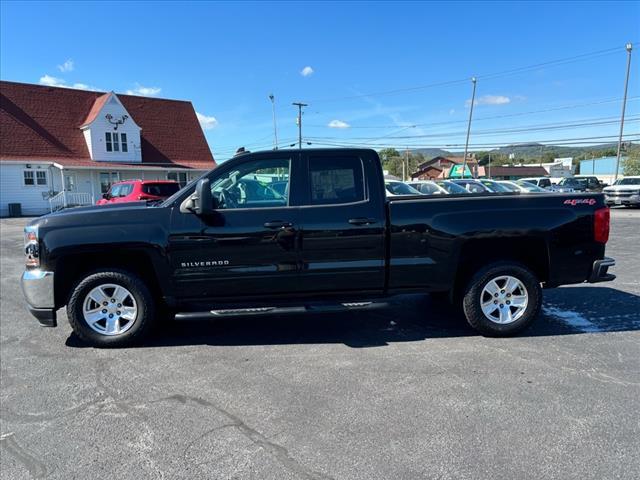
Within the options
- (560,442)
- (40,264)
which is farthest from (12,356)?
(560,442)

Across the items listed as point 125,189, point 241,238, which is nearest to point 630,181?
point 125,189

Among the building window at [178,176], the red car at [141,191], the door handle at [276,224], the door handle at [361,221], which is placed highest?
the building window at [178,176]

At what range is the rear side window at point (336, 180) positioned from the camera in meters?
4.72

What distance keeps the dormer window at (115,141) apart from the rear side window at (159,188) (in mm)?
18202

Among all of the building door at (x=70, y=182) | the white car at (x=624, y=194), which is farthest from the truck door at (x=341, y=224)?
the building door at (x=70, y=182)

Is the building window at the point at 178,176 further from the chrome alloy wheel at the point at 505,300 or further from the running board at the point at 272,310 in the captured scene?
the chrome alloy wheel at the point at 505,300

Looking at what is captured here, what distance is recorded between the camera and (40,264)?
15.0 ft

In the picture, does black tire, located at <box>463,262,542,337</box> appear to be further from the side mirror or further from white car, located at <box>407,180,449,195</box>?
white car, located at <box>407,180,449,195</box>

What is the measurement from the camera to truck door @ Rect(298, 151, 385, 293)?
459 cm

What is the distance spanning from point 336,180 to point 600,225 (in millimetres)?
2815

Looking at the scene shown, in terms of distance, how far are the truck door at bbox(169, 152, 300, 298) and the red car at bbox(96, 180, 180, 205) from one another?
11.7 metres

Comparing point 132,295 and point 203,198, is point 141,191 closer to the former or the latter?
point 132,295

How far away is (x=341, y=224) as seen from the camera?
459 centimetres

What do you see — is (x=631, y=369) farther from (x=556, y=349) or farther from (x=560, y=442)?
(x=560, y=442)
